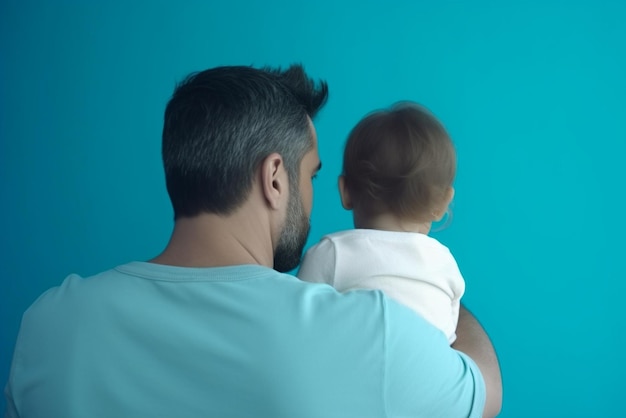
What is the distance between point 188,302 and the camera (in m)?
0.77

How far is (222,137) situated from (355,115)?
4.94 feet

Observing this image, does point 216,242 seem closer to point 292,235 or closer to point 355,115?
point 292,235

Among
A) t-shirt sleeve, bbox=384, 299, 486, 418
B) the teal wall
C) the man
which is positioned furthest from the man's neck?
the teal wall

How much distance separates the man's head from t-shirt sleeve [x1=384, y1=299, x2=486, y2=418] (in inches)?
11.5

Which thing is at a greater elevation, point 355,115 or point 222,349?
point 355,115

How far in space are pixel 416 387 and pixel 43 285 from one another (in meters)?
1.98

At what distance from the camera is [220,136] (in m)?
0.92

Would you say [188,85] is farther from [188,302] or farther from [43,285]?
[43,285]

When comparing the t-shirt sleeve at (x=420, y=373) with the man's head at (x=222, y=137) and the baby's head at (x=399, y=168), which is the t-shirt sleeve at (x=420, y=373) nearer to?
the man's head at (x=222, y=137)

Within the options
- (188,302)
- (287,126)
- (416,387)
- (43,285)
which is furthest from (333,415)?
(43,285)

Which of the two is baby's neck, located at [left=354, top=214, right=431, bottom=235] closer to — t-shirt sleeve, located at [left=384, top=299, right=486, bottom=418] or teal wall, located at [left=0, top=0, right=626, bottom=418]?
t-shirt sleeve, located at [left=384, top=299, right=486, bottom=418]

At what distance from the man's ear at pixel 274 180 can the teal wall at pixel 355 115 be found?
55.1 inches

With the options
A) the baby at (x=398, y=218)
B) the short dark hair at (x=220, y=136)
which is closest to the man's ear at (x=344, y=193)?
the baby at (x=398, y=218)

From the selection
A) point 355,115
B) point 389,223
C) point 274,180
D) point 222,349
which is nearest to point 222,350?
point 222,349
